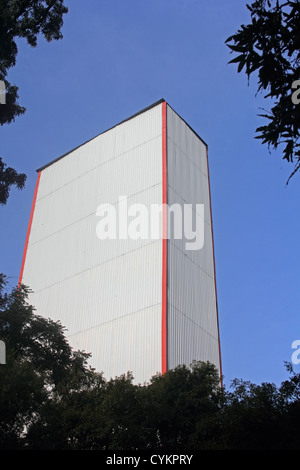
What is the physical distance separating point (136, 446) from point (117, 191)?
74.7 feet

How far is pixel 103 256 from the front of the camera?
34094 mm

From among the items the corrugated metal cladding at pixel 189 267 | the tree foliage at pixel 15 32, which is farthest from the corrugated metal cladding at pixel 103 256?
the tree foliage at pixel 15 32

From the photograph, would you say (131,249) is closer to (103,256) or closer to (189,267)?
(103,256)

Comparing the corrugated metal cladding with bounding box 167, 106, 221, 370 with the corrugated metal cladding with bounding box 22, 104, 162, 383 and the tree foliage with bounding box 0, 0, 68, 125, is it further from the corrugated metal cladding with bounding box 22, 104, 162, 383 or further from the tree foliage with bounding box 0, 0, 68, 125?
the tree foliage with bounding box 0, 0, 68, 125

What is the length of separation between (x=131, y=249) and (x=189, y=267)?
407 cm

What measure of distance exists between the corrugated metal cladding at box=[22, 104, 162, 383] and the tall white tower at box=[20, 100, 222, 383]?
83mm

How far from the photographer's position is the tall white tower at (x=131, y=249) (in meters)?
29.3

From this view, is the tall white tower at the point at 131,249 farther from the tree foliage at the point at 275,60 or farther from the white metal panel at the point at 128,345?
the tree foliage at the point at 275,60

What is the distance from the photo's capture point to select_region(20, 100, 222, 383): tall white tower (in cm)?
2928

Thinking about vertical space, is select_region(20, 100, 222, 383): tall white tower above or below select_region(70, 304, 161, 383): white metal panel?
above

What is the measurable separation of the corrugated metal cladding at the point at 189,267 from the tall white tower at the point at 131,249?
0.29 ft

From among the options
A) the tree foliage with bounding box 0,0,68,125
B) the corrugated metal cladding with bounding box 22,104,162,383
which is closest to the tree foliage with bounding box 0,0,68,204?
the tree foliage with bounding box 0,0,68,125

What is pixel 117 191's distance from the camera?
36688 mm

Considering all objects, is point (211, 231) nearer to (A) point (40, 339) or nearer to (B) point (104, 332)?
(B) point (104, 332)
